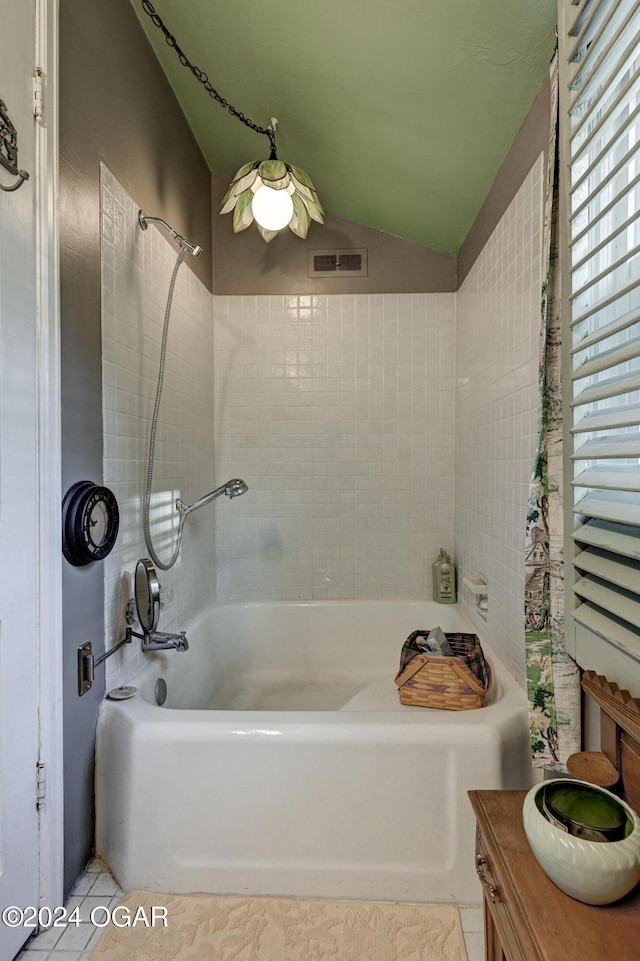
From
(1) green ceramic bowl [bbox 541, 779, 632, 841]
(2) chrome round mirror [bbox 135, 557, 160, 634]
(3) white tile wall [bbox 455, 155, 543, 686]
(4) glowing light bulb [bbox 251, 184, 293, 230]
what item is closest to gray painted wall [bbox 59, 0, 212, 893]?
(2) chrome round mirror [bbox 135, 557, 160, 634]

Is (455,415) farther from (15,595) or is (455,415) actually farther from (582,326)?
(15,595)

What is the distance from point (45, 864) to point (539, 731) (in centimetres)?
116

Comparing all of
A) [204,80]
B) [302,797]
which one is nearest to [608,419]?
[302,797]

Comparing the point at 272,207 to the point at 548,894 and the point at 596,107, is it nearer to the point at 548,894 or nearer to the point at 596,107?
the point at 596,107

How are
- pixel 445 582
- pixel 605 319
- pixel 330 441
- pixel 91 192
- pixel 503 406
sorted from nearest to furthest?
pixel 605 319
pixel 91 192
pixel 503 406
pixel 445 582
pixel 330 441

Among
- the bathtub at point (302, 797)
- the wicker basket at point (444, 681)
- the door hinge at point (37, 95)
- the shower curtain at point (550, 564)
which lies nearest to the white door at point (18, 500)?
the door hinge at point (37, 95)

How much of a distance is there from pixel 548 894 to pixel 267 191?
6.91 feet

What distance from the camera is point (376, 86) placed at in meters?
1.60

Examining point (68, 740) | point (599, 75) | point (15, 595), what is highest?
point (599, 75)

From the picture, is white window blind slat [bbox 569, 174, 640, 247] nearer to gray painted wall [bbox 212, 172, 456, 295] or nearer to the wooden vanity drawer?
the wooden vanity drawer

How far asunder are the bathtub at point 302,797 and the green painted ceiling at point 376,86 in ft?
5.66

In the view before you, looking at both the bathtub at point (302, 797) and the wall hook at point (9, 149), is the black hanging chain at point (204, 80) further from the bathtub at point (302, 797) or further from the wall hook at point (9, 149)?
the bathtub at point (302, 797)

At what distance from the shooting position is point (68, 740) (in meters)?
1.25

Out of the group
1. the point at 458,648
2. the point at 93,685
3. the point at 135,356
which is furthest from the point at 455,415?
the point at 93,685
